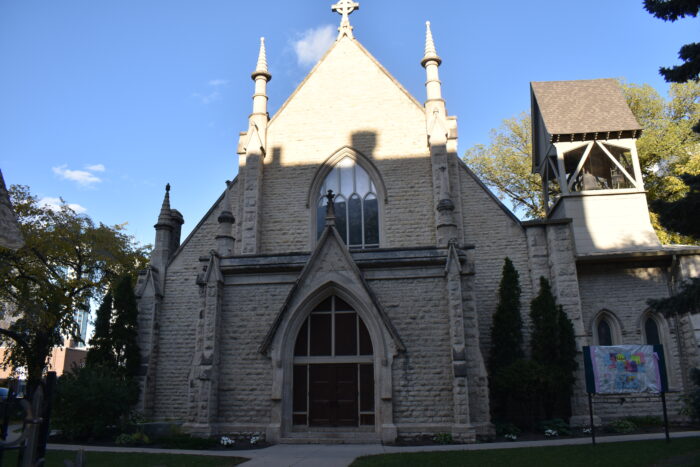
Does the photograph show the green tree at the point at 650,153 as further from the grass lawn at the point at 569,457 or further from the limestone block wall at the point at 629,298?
the grass lawn at the point at 569,457

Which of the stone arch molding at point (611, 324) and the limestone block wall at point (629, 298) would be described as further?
the stone arch molding at point (611, 324)

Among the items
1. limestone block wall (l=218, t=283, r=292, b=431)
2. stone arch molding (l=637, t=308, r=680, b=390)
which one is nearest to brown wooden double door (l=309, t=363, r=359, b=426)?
limestone block wall (l=218, t=283, r=292, b=431)

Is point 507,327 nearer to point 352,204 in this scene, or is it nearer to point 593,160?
point 352,204

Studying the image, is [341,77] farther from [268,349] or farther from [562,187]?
[268,349]

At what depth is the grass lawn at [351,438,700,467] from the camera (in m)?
9.06

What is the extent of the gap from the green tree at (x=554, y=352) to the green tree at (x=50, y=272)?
17.1m

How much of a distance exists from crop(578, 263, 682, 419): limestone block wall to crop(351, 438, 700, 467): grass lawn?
20.1 feet

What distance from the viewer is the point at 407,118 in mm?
20219

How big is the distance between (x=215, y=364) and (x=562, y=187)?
45.8ft

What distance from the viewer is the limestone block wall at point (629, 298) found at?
55.5 ft

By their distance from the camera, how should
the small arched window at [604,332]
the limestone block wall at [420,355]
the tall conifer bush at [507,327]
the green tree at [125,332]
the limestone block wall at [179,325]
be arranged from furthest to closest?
the limestone block wall at [179,325]
the green tree at [125,332]
the small arched window at [604,332]
the tall conifer bush at [507,327]
the limestone block wall at [420,355]

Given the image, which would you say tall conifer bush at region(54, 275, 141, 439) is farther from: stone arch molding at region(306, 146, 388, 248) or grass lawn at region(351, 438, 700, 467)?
grass lawn at region(351, 438, 700, 467)

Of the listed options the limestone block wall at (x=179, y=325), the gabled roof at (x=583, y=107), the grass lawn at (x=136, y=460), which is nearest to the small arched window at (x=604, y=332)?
the gabled roof at (x=583, y=107)

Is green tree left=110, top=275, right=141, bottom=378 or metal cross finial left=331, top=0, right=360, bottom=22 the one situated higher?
metal cross finial left=331, top=0, right=360, bottom=22
